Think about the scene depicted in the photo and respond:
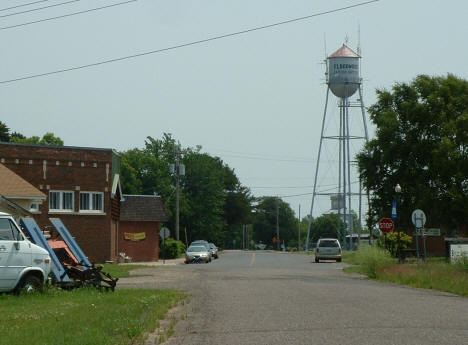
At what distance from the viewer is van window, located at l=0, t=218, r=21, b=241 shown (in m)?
18.8

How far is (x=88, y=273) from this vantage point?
21.2 meters

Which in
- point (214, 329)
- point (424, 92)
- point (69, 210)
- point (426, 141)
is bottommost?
point (214, 329)

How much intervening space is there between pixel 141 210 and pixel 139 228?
1473 millimetres

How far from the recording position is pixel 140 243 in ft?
209

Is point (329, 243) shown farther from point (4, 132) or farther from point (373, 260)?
point (4, 132)

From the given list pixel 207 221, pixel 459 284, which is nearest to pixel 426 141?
pixel 459 284

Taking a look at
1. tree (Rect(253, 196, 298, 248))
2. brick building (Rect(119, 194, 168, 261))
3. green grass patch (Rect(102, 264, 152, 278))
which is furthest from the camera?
tree (Rect(253, 196, 298, 248))

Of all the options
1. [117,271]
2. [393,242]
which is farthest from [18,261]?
[393,242]

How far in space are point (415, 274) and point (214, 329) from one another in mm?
16156

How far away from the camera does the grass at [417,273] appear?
24672mm

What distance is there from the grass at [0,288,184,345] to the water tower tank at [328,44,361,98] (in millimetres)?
49797

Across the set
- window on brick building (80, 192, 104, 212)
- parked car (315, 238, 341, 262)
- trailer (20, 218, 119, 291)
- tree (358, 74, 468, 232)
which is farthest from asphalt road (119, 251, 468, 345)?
parked car (315, 238, 341, 262)

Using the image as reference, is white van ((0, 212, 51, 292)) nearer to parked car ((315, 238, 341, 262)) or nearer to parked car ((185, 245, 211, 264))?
parked car ((185, 245, 211, 264))

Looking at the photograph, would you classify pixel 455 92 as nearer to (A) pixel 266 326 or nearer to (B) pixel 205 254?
(B) pixel 205 254
